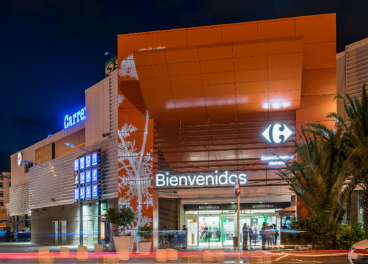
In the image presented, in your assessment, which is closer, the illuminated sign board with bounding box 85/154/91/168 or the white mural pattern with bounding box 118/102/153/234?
the white mural pattern with bounding box 118/102/153/234

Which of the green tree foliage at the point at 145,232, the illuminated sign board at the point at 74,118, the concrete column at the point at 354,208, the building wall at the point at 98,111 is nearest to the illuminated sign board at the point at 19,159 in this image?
the illuminated sign board at the point at 74,118

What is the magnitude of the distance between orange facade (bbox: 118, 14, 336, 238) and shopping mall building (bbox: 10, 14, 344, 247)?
0.19 feet

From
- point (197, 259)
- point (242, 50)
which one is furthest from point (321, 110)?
point (197, 259)

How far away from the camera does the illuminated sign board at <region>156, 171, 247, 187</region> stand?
1003 inches

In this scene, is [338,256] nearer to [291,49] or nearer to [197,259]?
[197,259]

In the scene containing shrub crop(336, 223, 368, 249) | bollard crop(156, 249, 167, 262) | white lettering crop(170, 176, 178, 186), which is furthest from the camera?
white lettering crop(170, 176, 178, 186)

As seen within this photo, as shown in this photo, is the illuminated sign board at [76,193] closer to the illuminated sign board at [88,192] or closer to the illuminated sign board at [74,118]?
the illuminated sign board at [88,192]

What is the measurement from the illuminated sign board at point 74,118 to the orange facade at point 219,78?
39.1ft

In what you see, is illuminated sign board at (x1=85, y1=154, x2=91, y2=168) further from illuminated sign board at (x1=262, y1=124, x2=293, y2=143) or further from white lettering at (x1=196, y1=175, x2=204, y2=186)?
illuminated sign board at (x1=262, y1=124, x2=293, y2=143)

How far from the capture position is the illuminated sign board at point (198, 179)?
2547 cm

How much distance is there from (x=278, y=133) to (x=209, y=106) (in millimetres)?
4478

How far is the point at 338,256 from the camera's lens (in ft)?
54.3

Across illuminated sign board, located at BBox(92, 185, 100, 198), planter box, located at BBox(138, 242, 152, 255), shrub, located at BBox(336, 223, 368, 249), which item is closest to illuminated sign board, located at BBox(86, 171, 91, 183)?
illuminated sign board, located at BBox(92, 185, 100, 198)

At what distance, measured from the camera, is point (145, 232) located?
80.6 ft
